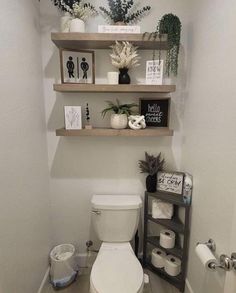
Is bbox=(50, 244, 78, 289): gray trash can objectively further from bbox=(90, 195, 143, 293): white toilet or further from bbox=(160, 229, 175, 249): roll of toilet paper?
bbox=(160, 229, 175, 249): roll of toilet paper

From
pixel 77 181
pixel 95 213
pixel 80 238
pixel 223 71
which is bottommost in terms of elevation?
pixel 80 238

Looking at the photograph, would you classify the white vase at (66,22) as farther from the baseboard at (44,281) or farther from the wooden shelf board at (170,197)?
the baseboard at (44,281)

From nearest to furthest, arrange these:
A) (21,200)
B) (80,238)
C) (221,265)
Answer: (221,265), (21,200), (80,238)

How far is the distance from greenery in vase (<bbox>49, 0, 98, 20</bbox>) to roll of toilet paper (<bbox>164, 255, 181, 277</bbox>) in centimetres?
205

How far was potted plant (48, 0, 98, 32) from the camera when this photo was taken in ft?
4.61

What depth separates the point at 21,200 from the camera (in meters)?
1.25

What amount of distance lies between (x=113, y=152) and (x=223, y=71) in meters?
1.02

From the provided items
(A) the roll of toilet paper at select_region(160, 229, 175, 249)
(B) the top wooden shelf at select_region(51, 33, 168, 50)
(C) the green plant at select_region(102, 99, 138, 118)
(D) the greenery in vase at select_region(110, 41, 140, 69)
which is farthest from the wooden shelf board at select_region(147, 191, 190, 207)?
(B) the top wooden shelf at select_region(51, 33, 168, 50)

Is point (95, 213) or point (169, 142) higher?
point (169, 142)

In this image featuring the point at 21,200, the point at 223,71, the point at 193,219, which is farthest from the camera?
the point at 193,219

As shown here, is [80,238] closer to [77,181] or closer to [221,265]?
[77,181]

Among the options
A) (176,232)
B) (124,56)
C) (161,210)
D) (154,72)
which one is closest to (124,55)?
(124,56)

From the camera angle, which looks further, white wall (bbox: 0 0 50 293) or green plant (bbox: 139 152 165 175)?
green plant (bbox: 139 152 165 175)

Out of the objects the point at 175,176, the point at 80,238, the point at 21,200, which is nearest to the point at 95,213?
the point at 80,238
